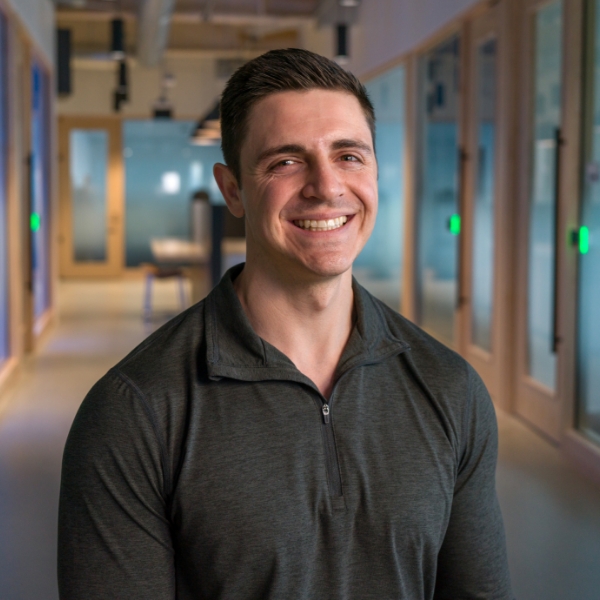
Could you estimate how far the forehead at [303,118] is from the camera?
1340 mm

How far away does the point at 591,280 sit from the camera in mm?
4652

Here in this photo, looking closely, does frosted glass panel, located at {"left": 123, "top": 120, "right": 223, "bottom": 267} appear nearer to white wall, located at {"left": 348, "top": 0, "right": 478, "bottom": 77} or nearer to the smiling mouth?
white wall, located at {"left": 348, "top": 0, "right": 478, "bottom": 77}

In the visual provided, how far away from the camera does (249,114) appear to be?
1382 mm

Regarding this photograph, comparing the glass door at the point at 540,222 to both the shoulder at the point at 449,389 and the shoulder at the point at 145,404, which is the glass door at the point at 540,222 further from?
the shoulder at the point at 145,404

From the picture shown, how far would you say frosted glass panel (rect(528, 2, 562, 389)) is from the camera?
5.17 metres

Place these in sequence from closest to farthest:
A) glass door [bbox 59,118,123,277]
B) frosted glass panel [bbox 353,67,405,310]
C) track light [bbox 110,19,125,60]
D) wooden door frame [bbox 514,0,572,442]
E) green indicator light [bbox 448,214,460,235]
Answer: wooden door frame [bbox 514,0,572,442]
green indicator light [bbox 448,214,460,235]
frosted glass panel [bbox 353,67,405,310]
track light [bbox 110,19,125,60]
glass door [bbox 59,118,123,277]

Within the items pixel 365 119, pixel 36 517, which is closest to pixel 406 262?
pixel 36 517

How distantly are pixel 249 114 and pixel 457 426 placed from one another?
0.60m

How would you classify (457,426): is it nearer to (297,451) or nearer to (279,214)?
(297,451)

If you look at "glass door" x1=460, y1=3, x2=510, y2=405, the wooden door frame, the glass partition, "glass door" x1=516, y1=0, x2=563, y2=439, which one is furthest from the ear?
the glass partition

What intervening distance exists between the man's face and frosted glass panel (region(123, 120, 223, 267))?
14.7m

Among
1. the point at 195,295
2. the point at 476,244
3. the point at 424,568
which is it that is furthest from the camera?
the point at 195,295

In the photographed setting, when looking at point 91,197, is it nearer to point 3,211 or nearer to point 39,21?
point 39,21

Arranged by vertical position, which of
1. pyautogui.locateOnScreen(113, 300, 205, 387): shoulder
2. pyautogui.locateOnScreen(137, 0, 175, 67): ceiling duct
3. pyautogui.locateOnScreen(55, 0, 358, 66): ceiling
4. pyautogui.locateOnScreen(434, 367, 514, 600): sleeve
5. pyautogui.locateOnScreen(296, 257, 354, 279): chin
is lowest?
pyautogui.locateOnScreen(434, 367, 514, 600): sleeve
